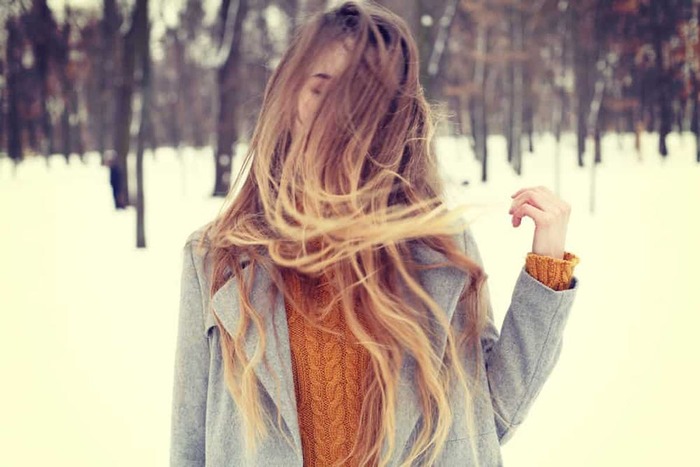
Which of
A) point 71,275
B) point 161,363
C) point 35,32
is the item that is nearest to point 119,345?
point 161,363

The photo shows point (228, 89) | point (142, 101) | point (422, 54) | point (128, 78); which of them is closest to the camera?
point (422, 54)

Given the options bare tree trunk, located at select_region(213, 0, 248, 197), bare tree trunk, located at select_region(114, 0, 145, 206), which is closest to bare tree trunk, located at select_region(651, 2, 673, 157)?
bare tree trunk, located at select_region(213, 0, 248, 197)

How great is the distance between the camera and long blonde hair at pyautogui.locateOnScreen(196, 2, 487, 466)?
1.18 m

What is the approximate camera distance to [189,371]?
52.3 inches

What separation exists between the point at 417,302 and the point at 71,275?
696 centimetres

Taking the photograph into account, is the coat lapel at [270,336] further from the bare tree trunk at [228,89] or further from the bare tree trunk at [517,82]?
the bare tree trunk at [517,82]

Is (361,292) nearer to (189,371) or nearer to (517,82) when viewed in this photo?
(189,371)

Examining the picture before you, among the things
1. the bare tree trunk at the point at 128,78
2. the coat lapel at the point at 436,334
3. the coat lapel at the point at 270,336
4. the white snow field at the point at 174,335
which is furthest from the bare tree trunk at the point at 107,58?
the coat lapel at the point at 436,334

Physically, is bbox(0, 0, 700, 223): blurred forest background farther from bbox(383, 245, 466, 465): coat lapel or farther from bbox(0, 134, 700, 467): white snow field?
bbox(383, 245, 466, 465): coat lapel

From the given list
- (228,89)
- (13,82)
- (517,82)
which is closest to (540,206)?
(228,89)

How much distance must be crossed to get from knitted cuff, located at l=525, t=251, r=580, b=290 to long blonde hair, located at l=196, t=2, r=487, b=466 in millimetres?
103

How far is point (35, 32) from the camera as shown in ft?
42.7

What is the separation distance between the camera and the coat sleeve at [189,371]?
4.34 feet

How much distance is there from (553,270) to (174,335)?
4.41 meters
